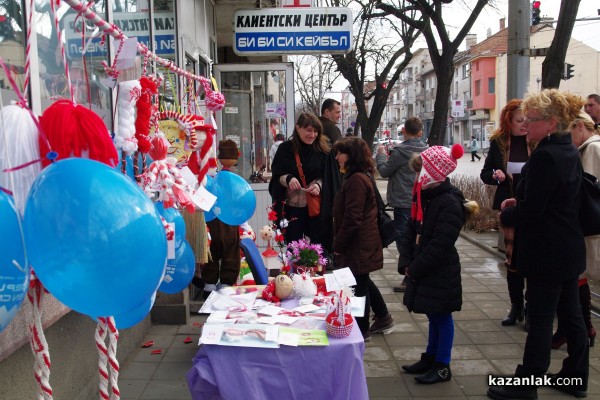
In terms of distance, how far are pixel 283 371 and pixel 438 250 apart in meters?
1.43

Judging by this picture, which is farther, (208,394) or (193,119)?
(193,119)

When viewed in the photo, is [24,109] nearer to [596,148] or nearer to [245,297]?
[245,297]

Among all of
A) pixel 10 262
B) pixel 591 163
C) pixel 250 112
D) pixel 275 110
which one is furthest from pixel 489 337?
pixel 250 112

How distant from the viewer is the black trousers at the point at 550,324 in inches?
134

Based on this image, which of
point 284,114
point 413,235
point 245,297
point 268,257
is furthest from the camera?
Result: point 284,114

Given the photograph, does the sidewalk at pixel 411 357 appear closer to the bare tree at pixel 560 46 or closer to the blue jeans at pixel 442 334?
the blue jeans at pixel 442 334

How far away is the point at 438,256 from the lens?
357 cm

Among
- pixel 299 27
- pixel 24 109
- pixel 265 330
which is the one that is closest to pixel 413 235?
pixel 265 330

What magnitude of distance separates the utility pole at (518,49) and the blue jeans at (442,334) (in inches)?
173

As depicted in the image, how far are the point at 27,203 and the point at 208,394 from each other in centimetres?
155

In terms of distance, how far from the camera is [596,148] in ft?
13.6

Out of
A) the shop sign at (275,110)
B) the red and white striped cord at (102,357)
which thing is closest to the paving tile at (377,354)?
the red and white striped cord at (102,357)

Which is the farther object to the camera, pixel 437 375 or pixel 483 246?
pixel 483 246

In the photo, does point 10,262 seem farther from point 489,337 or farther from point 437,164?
point 489,337
